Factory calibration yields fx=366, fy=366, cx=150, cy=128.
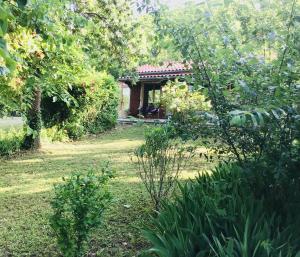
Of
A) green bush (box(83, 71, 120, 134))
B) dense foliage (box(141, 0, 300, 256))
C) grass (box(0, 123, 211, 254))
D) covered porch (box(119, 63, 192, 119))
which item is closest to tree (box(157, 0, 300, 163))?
dense foliage (box(141, 0, 300, 256))

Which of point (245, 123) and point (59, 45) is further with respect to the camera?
point (59, 45)

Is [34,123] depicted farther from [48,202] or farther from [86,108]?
[48,202]

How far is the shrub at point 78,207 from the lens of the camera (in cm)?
346

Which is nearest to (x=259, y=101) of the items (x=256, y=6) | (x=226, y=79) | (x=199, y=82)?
(x=226, y=79)

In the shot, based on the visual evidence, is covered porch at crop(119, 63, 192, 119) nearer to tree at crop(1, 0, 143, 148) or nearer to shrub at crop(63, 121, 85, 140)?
shrub at crop(63, 121, 85, 140)

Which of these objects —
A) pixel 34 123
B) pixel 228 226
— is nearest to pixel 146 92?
pixel 34 123

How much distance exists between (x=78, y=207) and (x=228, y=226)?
1396mm

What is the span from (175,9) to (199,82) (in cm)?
80

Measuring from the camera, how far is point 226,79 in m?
3.61

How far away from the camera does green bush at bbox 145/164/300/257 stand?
9.39 feet

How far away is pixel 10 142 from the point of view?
A: 10.9m

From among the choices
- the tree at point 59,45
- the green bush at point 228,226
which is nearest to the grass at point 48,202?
the green bush at point 228,226

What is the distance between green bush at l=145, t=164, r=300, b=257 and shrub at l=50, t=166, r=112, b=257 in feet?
1.84

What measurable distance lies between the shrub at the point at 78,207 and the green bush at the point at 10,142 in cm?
768
